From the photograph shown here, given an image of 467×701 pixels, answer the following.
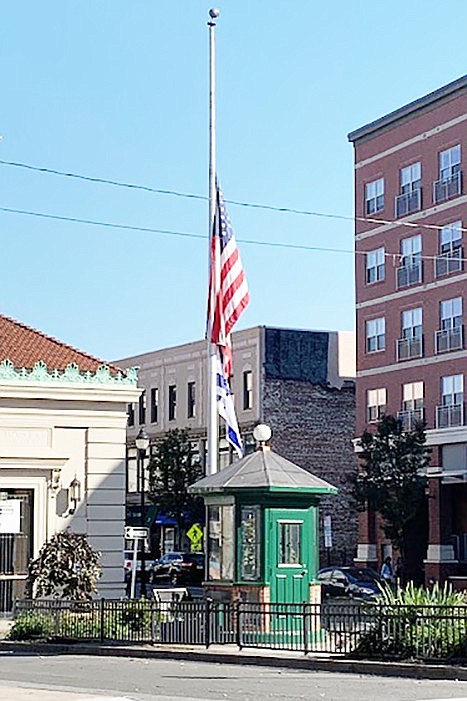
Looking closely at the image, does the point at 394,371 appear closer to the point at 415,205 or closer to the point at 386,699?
the point at 415,205

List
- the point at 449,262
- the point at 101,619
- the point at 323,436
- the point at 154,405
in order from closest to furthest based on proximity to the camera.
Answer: the point at 101,619
the point at 449,262
the point at 323,436
the point at 154,405

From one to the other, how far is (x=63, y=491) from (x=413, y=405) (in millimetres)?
29754

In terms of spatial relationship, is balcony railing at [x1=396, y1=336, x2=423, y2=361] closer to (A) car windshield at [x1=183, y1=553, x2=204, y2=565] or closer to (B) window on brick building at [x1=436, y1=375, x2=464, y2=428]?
(B) window on brick building at [x1=436, y1=375, x2=464, y2=428]

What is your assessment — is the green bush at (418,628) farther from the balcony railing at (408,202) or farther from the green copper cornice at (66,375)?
the balcony railing at (408,202)

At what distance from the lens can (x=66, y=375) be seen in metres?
33.8

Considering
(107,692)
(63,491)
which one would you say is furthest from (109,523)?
(107,692)

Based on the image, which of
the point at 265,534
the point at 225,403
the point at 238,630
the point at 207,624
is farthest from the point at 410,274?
the point at 238,630

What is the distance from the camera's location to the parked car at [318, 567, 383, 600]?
4662cm

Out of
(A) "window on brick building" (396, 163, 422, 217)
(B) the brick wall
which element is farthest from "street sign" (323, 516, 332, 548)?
(A) "window on brick building" (396, 163, 422, 217)

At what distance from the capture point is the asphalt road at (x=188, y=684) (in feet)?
55.7

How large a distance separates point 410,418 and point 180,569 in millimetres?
12008

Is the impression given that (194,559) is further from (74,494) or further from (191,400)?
(74,494)

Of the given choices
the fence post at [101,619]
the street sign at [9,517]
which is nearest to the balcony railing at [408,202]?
the street sign at [9,517]

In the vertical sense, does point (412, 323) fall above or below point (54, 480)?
above
